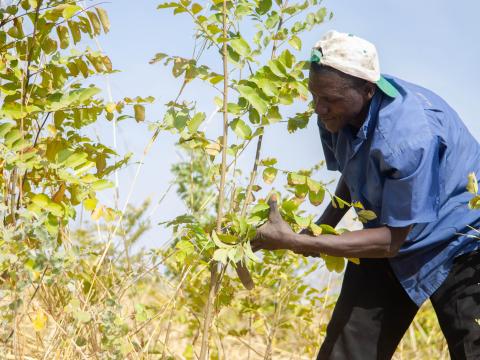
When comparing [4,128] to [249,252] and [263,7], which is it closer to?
[249,252]

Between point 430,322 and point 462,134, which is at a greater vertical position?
point 462,134

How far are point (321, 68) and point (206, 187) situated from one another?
2208mm

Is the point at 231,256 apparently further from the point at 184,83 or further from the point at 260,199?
the point at 184,83

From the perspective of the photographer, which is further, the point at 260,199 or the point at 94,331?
the point at 94,331

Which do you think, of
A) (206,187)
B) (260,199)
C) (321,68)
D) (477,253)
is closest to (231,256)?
(260,199)

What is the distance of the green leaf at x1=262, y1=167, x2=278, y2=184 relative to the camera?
2.60m

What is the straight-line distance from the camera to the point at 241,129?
251cm

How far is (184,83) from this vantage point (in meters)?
2.83

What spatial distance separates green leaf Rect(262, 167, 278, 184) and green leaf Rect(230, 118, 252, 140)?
0.48 ft

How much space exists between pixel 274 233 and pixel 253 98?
0.42m

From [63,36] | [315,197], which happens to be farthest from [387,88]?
[63,36]

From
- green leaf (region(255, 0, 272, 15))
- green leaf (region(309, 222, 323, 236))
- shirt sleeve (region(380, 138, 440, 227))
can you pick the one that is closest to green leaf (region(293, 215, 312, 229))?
green leaf (region(309, 222, 323, 236))

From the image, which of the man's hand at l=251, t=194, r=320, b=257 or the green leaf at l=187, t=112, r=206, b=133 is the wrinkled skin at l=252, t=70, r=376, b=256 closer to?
the man's hand at l=251, t=194, r=320, b=257

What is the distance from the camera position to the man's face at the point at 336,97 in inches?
96.6
